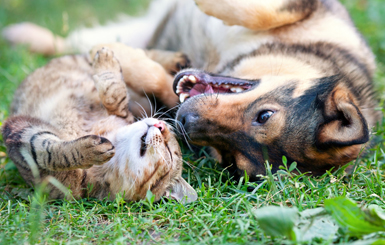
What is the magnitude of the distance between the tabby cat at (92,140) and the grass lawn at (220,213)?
17cm

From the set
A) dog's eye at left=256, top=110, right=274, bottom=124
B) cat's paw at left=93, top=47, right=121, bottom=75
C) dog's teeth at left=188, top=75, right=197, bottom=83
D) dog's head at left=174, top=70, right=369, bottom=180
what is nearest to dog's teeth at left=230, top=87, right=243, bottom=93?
dog's head at left=174, top=70, right=369, bottom=180

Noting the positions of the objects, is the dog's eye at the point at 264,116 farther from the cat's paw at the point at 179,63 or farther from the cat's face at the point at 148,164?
the cat's paw at the point at 179,63

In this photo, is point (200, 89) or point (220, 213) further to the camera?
point (200, 89)

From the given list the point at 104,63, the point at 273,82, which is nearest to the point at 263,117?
the point at 273,82

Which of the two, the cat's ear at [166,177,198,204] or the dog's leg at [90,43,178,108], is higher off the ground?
the dog's leg at [90,43,178,108]

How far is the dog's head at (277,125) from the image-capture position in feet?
9.82

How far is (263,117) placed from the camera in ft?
10.1

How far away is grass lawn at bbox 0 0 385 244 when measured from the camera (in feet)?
7.48

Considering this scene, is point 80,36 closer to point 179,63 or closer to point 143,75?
point 179,63

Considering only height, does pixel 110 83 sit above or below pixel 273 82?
below

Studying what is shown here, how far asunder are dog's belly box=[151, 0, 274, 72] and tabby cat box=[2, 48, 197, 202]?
1409 millimetres

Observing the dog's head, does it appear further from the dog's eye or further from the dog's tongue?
the dog's tongue

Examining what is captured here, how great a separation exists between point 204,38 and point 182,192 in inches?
96.3

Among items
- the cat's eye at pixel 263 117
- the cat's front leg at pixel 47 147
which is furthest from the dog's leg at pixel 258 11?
the cat's front leg at pixel 47 147
